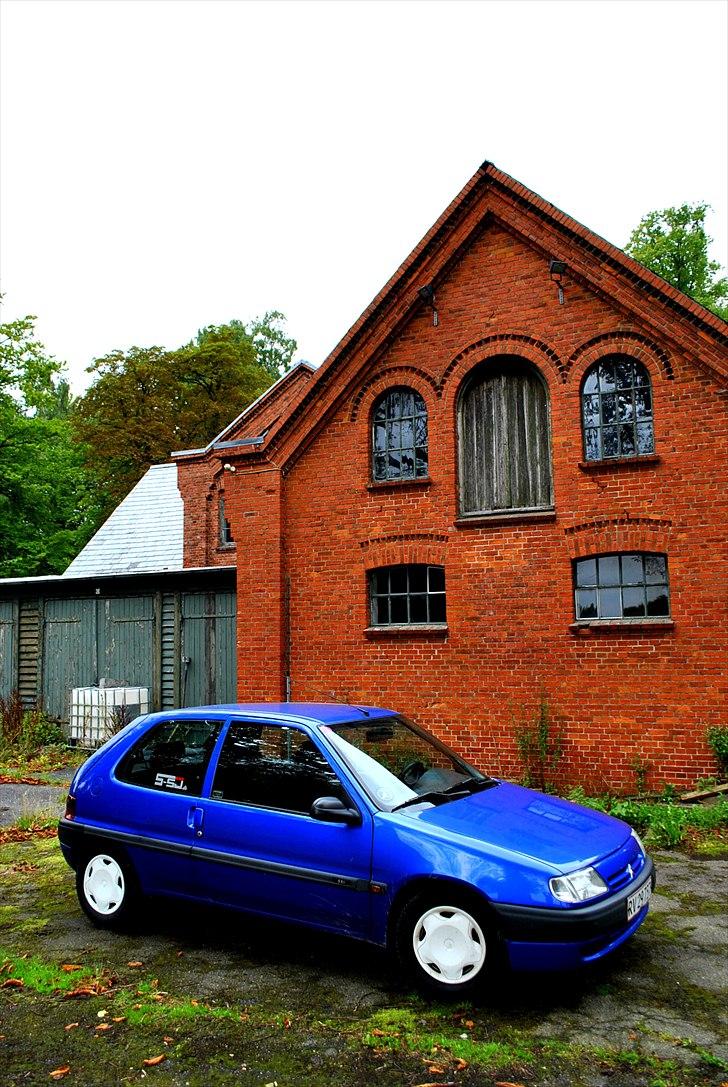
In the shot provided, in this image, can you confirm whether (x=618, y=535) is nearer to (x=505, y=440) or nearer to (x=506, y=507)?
(x=506, y=507)

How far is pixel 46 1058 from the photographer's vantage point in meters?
4.07

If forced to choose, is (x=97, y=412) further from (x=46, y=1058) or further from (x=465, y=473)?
(x=46, y=1058)

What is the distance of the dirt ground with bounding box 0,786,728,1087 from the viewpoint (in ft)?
12.6

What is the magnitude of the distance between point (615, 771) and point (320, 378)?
705cm

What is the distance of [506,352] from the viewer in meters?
11.8

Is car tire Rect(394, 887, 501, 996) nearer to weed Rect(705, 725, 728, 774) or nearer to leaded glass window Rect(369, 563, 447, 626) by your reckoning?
weed Rect(705, 725, 728, 774)

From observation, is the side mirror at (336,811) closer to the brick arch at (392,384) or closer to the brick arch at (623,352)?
the brick arch at (623,352)

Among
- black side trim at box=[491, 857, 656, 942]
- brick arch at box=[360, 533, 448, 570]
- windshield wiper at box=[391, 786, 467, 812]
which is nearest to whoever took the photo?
black side trim at box=[491, 857, 656, 942]

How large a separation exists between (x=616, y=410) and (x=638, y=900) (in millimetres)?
7680

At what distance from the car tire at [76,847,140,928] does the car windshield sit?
1839 mm

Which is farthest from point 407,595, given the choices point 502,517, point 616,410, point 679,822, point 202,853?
point 202,853

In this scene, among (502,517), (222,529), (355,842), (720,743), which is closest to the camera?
(355,842)

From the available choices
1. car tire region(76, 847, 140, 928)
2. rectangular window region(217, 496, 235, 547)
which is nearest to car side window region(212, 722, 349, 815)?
car tire region(76, 847, 140, 928)

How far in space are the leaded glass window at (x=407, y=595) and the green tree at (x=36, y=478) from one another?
19305 millimetres
